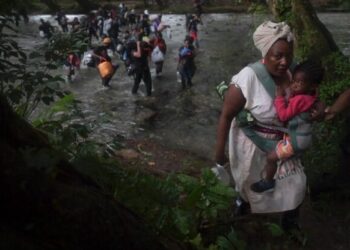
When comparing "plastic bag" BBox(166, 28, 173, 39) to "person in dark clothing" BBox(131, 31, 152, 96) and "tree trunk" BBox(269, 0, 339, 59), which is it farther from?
"tree trunk" BBox(269, 0, 339, 59)

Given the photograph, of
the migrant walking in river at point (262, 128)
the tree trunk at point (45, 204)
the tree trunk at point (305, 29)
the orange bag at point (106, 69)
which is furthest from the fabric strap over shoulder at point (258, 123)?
the orange bag at point (106, 69)

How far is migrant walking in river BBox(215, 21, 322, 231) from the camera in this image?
10.7 feet

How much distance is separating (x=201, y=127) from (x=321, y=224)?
19.9 ft

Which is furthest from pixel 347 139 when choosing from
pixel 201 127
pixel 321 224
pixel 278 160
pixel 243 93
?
pixel 201 127

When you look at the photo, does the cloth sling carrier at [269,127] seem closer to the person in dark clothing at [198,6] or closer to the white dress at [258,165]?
the white dress at [258,165]

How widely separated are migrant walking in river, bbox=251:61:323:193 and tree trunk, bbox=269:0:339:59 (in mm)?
2615

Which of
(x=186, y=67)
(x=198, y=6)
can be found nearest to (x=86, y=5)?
(x=198, y=6)

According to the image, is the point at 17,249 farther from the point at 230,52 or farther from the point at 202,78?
the point at 230,52

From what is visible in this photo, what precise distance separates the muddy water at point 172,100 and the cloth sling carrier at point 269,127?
1.02 metres

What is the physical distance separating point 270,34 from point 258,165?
0.92 meters

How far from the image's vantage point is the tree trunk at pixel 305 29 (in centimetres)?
596

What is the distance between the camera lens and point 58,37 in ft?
11.8

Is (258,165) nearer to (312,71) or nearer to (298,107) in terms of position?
(298,107)

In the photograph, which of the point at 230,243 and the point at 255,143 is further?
the point at 255,143
